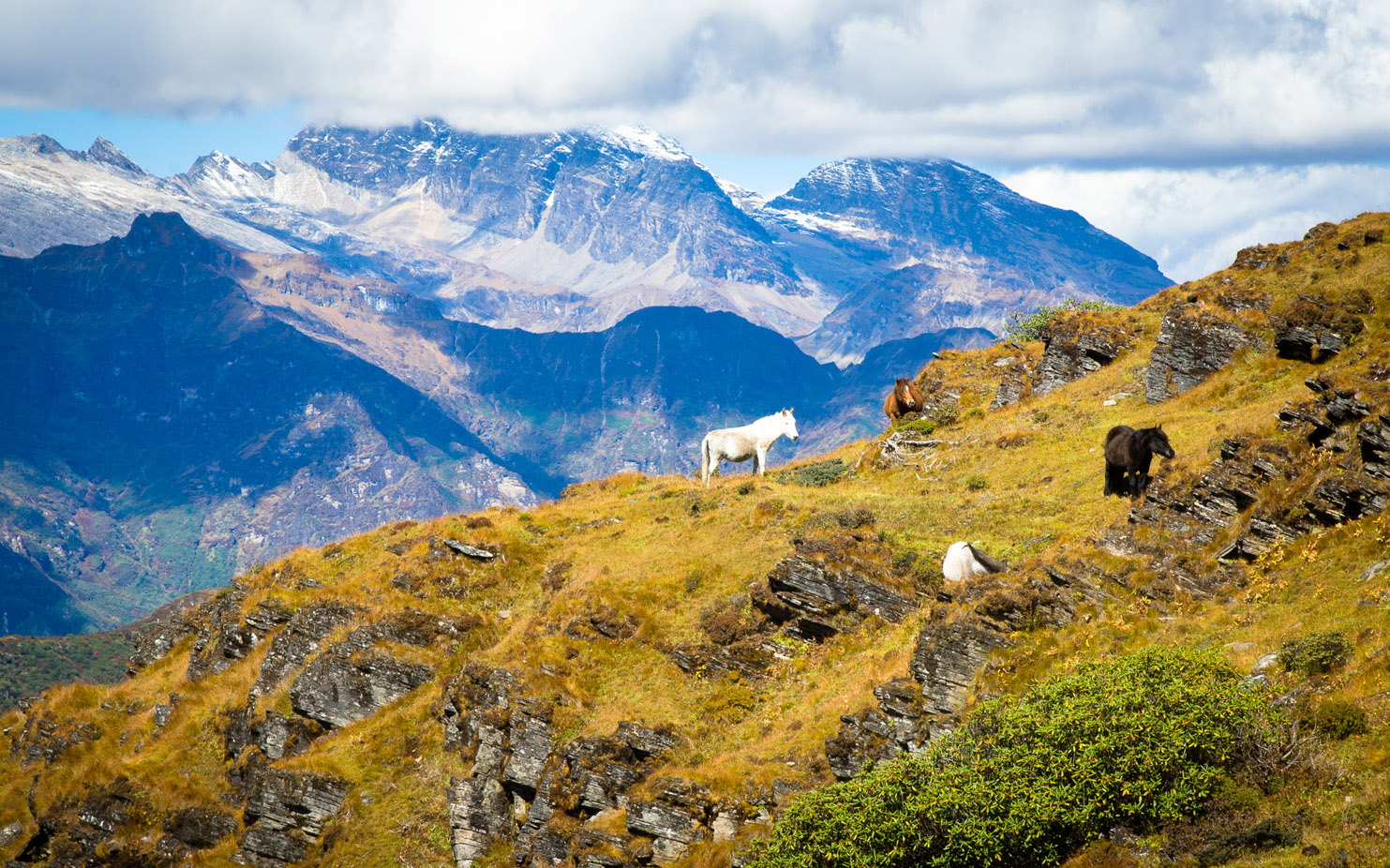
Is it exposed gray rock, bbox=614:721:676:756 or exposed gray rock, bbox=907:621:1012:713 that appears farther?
exposed gray rock, bbox=614:721:676:756

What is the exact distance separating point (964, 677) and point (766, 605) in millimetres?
9196

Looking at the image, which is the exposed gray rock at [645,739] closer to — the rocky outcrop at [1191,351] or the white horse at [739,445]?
the white horse at [739,445]

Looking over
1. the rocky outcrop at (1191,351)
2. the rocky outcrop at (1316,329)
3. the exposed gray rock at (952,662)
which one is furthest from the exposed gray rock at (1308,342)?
the exposed gray rock at (952,662)

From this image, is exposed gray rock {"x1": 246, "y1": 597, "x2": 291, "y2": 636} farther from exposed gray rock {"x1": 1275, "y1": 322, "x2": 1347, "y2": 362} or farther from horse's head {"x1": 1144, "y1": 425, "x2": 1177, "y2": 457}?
exposed gray rock {"x1": 1275, "y1": 322, "x2": 1347, "y2": 362}

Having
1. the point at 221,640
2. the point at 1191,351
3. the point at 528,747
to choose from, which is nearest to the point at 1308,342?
the point at 1191,351

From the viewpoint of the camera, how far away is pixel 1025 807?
18.2 meters

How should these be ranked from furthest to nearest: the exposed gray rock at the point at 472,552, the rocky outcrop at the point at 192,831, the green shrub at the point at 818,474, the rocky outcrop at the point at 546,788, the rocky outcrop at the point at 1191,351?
the green shrub at the point at 818,474, the rocky outcrop at the point at 1191,351, the exposed gray rock at the point at 472,552, the rocky outcrop at the point at 192,831, the rocky outcrop at the point at 546,788

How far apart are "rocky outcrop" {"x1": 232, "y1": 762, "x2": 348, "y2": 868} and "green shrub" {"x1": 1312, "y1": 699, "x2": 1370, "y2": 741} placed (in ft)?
95.4

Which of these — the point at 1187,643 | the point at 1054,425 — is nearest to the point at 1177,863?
the point at 1187,643

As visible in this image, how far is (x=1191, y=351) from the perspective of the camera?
45.3m

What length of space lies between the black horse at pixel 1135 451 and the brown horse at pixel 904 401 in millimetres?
24640

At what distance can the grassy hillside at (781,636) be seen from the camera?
21.7 metres

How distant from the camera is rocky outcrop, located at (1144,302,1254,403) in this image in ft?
146

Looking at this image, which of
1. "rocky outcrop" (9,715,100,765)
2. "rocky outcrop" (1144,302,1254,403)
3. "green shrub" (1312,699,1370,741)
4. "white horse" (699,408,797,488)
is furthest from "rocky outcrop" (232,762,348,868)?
"rocky outcrop" (1144,302,1254,403)
